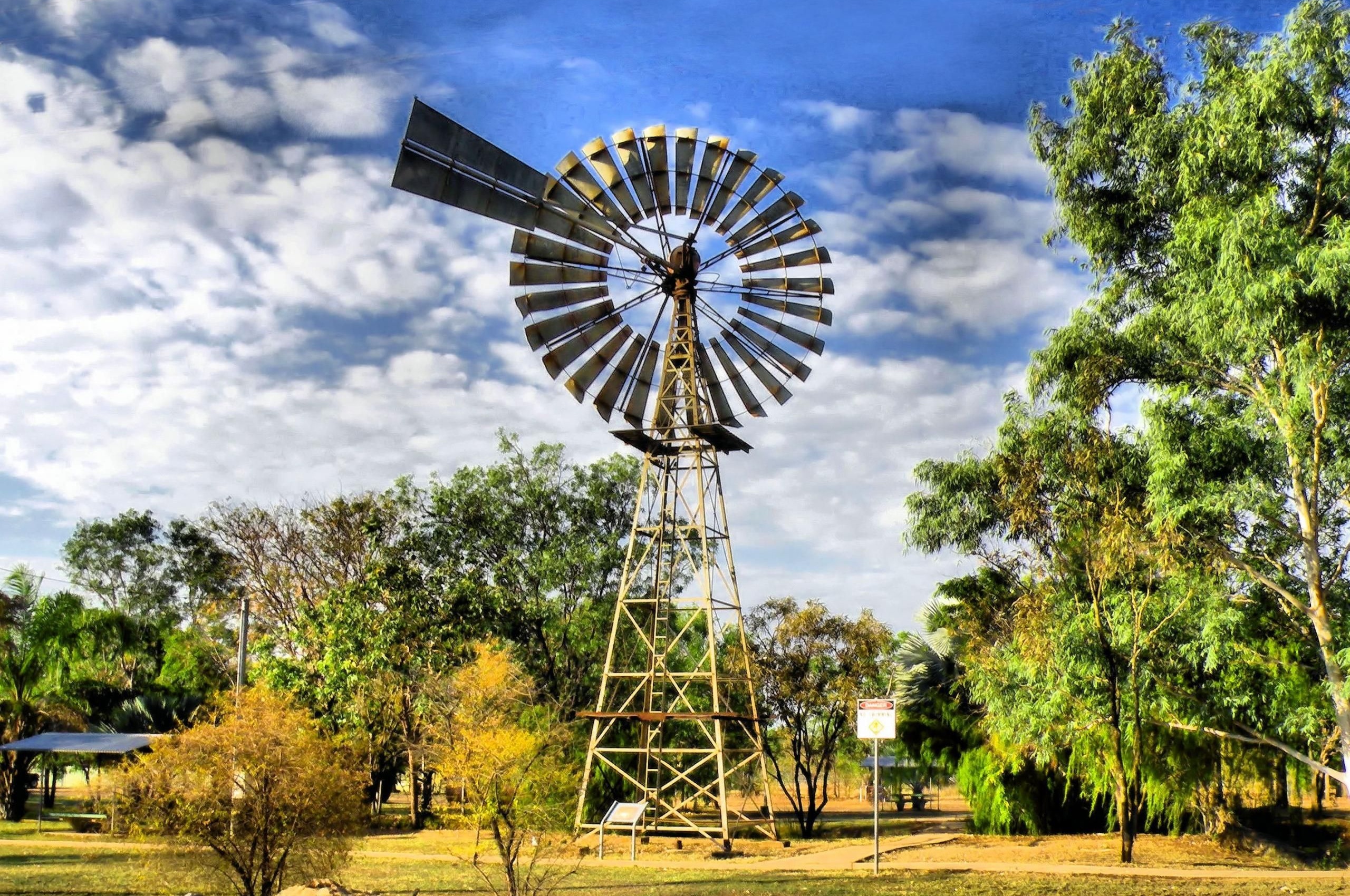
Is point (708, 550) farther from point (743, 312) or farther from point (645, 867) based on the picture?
point (645, 867)

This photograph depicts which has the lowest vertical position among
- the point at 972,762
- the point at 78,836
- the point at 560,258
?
the point at 78,836

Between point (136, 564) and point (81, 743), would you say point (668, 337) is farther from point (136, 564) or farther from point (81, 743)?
point (136, 564)

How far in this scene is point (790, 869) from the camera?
18.7m

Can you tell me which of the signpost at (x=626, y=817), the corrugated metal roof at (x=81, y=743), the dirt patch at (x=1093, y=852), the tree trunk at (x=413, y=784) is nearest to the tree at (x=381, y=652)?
the tree trunk at (x=413, y=784)

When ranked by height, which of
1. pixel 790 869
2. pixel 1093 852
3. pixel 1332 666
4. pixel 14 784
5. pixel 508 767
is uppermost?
pixel 1332 666

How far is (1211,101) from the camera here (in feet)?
64.3

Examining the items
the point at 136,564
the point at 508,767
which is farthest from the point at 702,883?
the point at 136,564

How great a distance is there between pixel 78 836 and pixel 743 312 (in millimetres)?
20253

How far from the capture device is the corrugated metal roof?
28.7m

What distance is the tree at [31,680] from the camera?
33344mm

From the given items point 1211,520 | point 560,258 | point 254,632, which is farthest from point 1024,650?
point 254,632

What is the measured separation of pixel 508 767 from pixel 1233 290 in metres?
13.1

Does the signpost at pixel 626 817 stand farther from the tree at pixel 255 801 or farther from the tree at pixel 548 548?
the tree at pixel 548 548

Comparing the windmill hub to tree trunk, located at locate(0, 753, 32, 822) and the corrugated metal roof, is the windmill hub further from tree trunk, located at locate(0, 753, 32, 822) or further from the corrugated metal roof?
tree trunk, located at locate(0, 753, 32, 822)
